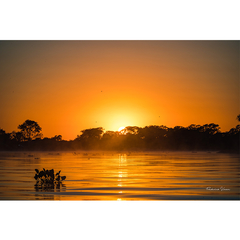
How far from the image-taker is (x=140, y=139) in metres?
35.2

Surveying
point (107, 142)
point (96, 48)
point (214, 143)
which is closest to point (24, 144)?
point (107, 142)

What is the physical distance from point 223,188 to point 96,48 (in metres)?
9.21

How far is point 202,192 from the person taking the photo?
11211mm

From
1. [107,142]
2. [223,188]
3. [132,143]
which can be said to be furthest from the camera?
[132,143]

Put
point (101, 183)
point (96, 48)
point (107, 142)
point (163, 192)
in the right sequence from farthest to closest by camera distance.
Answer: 1. point (107, 142)
2. point (96, 48)
3. point (101, 183)
4. point (163, 192)

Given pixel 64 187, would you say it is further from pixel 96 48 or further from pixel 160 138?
pixel 160 138

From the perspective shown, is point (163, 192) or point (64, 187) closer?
point (163, 192)

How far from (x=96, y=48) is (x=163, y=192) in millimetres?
8460

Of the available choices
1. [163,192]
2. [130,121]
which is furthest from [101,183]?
[130,121]

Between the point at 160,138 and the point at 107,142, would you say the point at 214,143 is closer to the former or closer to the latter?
the point at 160,138

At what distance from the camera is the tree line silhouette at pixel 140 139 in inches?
1097

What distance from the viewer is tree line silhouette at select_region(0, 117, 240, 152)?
27875 mm
